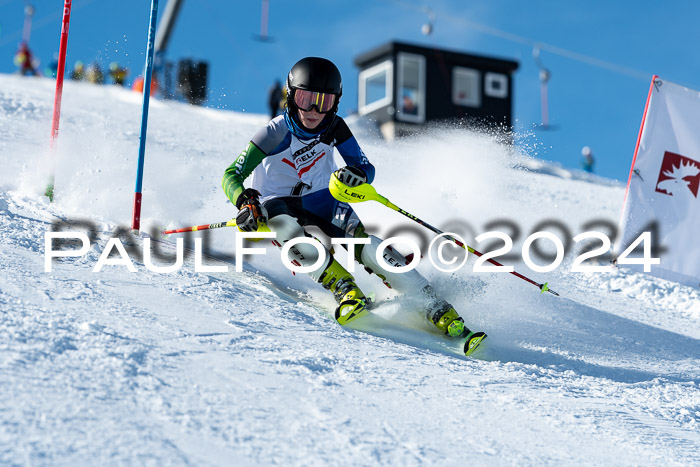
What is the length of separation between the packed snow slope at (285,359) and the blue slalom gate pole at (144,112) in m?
0.23

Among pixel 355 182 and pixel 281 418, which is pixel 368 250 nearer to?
pixel 355 182

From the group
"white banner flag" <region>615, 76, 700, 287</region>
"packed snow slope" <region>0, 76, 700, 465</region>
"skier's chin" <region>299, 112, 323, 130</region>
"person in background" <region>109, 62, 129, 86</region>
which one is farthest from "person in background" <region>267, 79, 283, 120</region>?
"skier's chin" <region>299, 112, 323, 130</region>

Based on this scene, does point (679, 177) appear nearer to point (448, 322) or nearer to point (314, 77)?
point (448, 322)

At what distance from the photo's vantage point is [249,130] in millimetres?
13016

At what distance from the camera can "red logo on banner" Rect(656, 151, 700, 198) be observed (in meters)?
6.22

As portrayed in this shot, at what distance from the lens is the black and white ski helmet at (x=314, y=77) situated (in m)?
4.36

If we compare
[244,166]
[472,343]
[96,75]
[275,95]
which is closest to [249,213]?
[244,166]

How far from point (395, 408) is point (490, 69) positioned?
21840mm

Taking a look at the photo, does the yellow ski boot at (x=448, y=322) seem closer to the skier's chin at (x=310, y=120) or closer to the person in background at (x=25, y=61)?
the skier's chin at (x=310, y=120)

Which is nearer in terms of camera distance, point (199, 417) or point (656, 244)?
point (199, 417)

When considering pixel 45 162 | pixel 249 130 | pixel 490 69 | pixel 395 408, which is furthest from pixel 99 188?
pixel 490 69

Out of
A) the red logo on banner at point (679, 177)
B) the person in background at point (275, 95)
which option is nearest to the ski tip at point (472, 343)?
the red logo on banner at point (679, 177)

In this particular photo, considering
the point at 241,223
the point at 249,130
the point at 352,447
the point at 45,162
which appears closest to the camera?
the point at 352,447

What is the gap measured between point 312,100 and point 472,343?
1.59 metres
